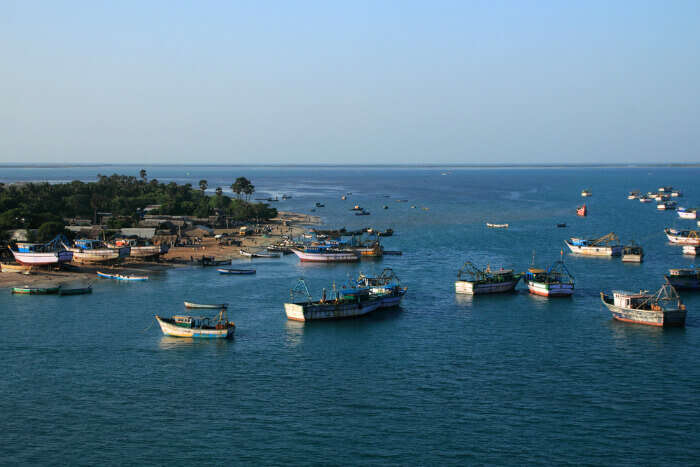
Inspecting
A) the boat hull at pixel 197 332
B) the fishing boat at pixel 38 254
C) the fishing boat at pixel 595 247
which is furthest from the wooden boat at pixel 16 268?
the fishing boat at pixel 595 247

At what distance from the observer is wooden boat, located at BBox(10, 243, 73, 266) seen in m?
89.7

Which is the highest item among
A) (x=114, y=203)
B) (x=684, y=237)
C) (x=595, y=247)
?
(x=114, y=203)

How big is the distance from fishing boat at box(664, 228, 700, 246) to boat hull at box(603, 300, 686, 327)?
61508 millimetres

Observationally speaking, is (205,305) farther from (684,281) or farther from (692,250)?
(692,250)

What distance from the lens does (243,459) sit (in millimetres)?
36750

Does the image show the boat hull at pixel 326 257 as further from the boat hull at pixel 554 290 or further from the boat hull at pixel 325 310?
the boat hull at pixel 554 290

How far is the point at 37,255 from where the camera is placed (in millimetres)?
89500

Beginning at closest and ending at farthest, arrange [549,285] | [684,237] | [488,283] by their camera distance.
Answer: [549,285] → [488,283] → [684,237]

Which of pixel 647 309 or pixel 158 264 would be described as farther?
pixel 158 264

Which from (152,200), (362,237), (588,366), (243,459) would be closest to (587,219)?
(362,237)

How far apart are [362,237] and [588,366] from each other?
82050mm

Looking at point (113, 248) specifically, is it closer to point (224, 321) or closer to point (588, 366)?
point (224, 321)

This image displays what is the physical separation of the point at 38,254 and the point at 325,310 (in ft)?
153

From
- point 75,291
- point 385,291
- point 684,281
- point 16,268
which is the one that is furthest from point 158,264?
point 684,281
